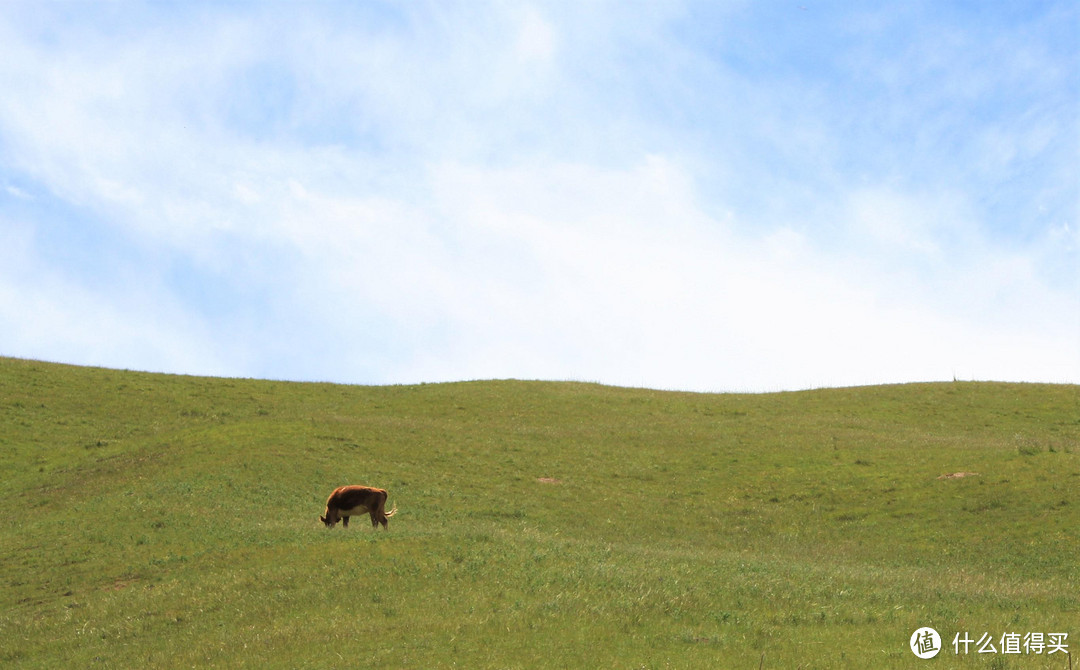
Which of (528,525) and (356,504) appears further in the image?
(528,525)

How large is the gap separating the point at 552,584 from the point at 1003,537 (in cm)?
1947

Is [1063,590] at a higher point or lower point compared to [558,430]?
lower

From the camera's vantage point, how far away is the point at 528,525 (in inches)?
1276

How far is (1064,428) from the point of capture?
174 feet

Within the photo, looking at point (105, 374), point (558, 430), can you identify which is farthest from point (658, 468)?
point (105, 374)

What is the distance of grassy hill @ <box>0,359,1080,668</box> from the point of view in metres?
16.1

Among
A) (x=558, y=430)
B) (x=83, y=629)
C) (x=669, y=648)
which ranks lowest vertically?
(x=83, y=629)

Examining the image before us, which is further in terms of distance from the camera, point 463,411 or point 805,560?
point 463,411

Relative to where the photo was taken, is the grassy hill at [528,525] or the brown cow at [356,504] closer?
the grassy hill at [528,525]

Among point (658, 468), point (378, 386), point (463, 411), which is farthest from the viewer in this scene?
point (378, 386)

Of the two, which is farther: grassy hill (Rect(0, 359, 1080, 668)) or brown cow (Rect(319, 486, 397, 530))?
brown cow (Rect(319, 486, 397, 530))

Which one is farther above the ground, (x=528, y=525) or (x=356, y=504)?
(x=356, y=504)

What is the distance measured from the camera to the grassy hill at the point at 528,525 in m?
16.1

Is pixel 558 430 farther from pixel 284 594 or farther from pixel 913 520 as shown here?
pixel 284 594
